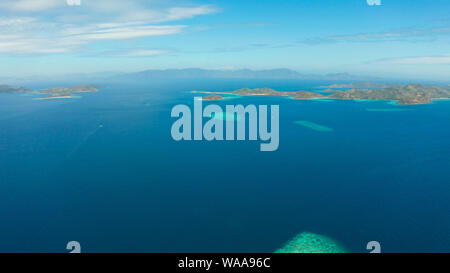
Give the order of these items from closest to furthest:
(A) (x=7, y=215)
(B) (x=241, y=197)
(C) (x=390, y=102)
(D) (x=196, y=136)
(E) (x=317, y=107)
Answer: (A) (x=7, y=215), (B) (x=241, y=197), (D) (x=196, y=136), (E) (x=317, y=107), (C) (x=390, y=102)

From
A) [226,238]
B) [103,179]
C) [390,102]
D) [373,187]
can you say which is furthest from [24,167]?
[390,102]

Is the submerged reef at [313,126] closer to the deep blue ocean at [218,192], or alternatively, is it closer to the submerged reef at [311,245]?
the deep blue ocean at [218,192]

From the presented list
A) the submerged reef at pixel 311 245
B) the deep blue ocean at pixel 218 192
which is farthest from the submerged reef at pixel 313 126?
the submerged reef at pixel 311 245

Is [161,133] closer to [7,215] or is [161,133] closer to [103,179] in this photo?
[103,179]

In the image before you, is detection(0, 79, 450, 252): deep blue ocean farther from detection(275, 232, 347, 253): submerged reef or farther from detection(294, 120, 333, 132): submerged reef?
detection(294, 120, 333, 132): submerged reef

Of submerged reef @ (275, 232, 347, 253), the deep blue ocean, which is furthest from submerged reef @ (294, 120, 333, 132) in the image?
submerged reef @ (275, 232, 347, 253)
